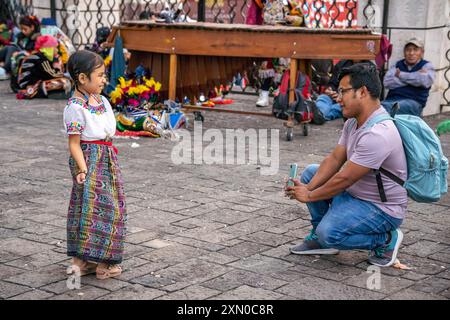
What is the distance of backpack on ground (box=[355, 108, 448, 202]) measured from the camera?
4.49m

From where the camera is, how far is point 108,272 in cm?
441

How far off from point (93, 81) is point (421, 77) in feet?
18.3

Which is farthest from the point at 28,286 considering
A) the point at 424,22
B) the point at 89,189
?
the point at 424,22

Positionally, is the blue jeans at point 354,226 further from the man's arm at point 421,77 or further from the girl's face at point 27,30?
the girl's face at point 27,30

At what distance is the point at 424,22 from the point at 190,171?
4.47 meters

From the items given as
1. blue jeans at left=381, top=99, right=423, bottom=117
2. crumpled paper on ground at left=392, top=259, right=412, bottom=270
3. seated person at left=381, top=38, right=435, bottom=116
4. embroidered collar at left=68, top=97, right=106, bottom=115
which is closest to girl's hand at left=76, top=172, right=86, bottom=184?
embroidered collar at left=68, top=97, right=106, bottom=115

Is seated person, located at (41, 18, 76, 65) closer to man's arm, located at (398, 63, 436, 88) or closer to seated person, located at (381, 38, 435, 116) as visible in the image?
seated person, located at (381, 38, 435, 116)

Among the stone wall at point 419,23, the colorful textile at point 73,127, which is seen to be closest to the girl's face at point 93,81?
the colorful textile at point 73,127

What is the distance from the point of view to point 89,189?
430cm

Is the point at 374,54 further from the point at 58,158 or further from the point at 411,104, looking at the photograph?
the point at 58,158

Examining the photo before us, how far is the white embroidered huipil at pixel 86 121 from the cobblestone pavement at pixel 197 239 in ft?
2.75

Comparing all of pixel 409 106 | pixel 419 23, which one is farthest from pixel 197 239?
pixel 419 23

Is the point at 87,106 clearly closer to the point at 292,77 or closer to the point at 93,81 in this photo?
the point at 93,81
